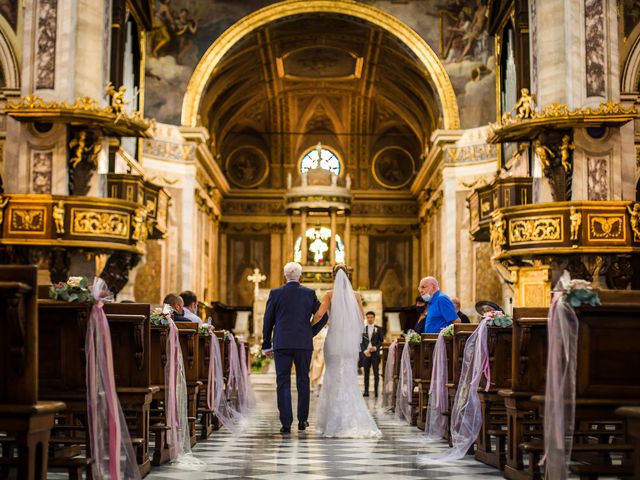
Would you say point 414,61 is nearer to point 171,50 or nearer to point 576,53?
point 171,50

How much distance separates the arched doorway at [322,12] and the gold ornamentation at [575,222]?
524 inches

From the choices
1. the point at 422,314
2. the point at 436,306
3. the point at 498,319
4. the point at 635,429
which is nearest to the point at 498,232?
the point at 422,314

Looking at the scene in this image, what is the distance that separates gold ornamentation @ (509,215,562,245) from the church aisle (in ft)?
18.6

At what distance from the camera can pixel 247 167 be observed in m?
42.2

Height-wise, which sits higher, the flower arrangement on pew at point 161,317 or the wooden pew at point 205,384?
the flower arrangement on pew at point 161,317

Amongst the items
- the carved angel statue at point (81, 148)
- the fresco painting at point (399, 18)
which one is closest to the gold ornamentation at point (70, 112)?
the carved angel statue at point (81, 148)

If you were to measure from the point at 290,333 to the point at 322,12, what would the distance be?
1960cm

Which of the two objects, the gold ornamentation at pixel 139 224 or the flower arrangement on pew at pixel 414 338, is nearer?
the flower arrangement on pew at pixel 414 338

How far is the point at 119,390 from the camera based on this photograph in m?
7.75

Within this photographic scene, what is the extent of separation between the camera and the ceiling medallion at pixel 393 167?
4222 centimetres

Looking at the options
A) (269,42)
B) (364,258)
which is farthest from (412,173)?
(269,42)

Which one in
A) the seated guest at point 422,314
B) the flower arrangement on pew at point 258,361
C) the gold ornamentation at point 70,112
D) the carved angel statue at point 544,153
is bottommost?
the flower arrangement on pew at point 258,361

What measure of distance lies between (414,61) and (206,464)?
23396 millimetres

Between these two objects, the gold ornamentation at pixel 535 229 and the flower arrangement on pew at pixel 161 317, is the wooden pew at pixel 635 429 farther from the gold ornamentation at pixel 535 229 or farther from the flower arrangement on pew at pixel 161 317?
the gold ornamentation at pixel 535 229
